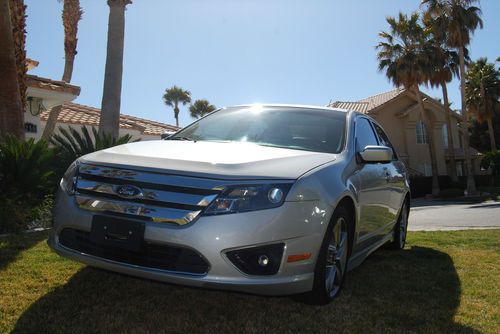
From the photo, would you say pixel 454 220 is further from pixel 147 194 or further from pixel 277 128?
pixel 147 194

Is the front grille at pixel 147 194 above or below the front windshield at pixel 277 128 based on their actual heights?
below

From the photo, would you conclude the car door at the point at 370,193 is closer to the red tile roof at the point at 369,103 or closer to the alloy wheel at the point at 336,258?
the alloy wheel at the point at 336,258

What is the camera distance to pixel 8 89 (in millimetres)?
7891

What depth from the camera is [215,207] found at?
292cm

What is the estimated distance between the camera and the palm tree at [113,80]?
10.3 metres

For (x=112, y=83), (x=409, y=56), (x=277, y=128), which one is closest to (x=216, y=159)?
(x=277, y=128)

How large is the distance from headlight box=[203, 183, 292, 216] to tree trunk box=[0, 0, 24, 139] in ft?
20.0

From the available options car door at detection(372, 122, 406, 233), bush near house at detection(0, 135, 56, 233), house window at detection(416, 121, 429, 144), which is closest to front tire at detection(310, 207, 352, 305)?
car door at detection(372, 122, 406, 233)

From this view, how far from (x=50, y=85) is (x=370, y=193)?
1016 centimetres

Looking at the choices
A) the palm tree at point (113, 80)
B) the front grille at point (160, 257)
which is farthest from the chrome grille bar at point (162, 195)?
the palm tree at point (113, 80)

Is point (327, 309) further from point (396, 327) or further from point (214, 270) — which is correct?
point (214, 270)

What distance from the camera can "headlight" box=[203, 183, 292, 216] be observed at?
2.92 m

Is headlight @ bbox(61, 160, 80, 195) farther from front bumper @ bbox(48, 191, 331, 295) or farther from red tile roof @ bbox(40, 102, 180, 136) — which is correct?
red tile roof @ bbox(40, 102, 180, 136)

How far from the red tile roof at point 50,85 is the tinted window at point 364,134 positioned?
914 cm
